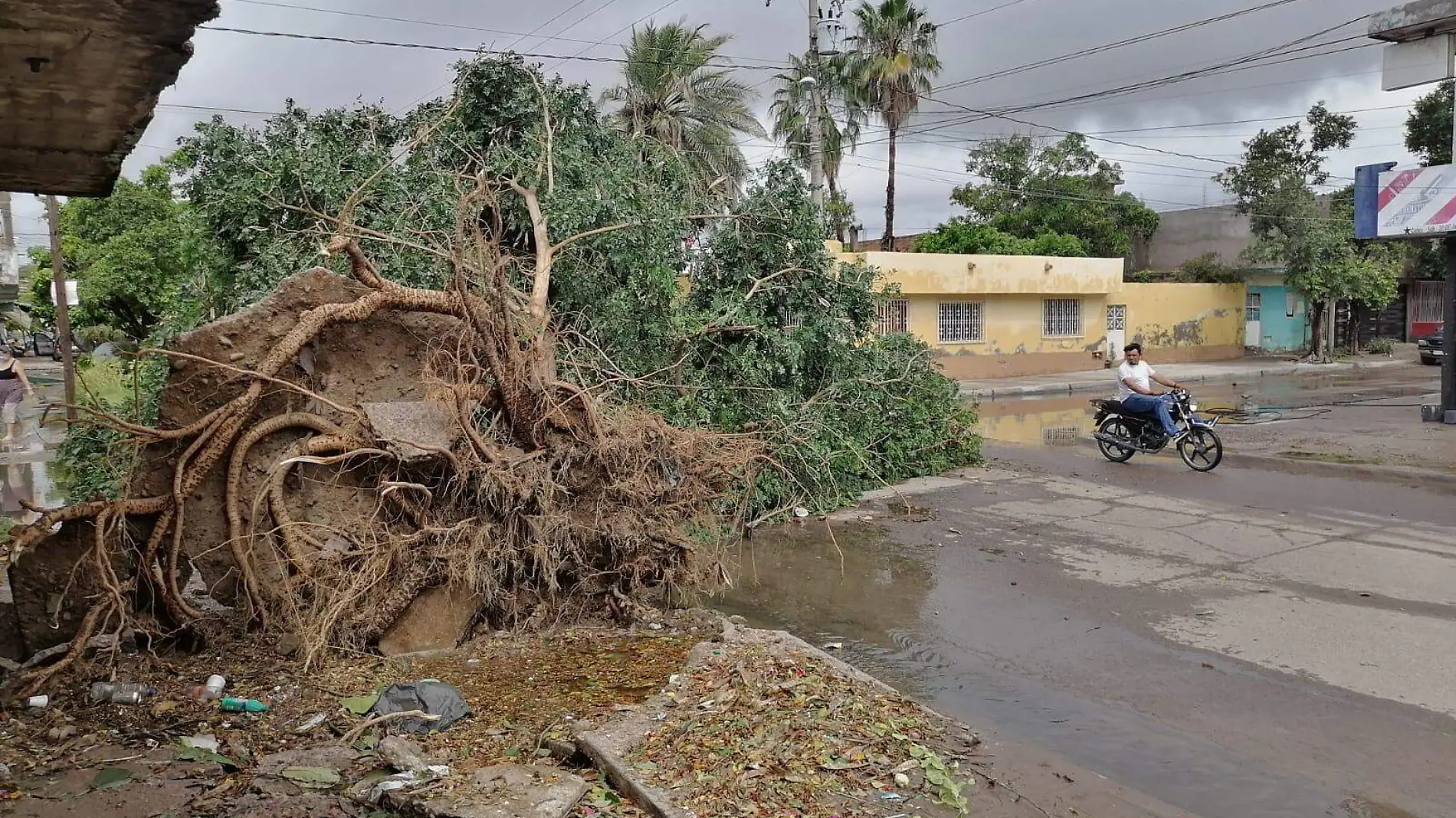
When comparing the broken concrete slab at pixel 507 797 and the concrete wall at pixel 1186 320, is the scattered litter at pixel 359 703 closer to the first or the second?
the broken concrete slab at pixel 507 797

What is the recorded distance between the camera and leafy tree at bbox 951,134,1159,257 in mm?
38938

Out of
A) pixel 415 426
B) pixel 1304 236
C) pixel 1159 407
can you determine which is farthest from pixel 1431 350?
pixel 415 426

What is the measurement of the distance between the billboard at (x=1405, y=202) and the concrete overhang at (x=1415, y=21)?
6.95 feet

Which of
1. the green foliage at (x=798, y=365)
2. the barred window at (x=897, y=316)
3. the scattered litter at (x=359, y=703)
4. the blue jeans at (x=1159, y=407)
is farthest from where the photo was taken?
the barred window at (x=897, y=316)

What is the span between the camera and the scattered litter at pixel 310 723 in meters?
5.14

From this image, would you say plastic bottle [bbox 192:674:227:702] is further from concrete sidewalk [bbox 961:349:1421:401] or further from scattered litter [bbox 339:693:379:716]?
concrete sidewalk [bbox 961:349:1421:401]

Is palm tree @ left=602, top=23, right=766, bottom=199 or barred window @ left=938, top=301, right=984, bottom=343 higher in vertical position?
palm tree @ left=602, top=23, right=766, bottom=199

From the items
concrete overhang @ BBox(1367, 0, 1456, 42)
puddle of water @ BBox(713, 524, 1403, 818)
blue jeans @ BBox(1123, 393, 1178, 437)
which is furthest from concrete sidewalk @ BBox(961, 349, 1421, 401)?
puddle of water @ BBox(713, 524, 1403, 818)

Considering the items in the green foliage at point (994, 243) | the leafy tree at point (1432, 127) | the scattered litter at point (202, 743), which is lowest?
Answer: the scattered litter at point (202, 743)

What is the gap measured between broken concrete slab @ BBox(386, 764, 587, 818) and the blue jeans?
1097 centimetres

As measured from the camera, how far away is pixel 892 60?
112 ft

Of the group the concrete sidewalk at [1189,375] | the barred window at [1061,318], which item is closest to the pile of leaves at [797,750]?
the concrete sidewalk at [1189,375]

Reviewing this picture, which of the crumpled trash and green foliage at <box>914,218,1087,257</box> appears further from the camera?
green foliage at <box>914,218,1087,257</box>

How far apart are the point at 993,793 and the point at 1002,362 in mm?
26565
